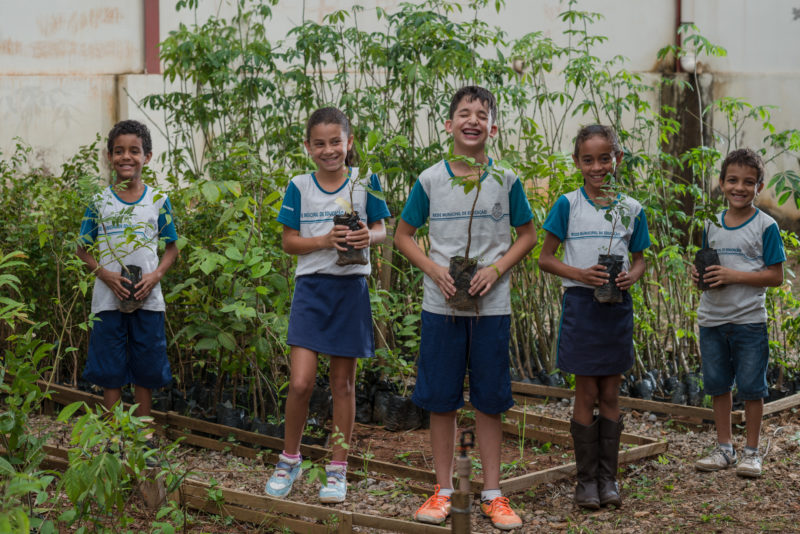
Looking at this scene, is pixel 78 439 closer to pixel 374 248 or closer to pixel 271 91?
pixel 374 248

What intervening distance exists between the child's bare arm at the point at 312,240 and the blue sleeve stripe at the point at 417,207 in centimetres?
27

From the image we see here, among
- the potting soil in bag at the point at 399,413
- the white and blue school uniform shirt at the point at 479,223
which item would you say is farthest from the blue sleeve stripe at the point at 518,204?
the potting soil in bag at the point at 399,413

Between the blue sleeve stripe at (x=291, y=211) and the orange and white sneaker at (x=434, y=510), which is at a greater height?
the blue sleeve stripe at (x=291, y=211)

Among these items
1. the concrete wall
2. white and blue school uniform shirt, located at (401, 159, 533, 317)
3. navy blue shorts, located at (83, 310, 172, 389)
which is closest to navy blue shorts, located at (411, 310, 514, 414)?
white and blue school uniform shirt, located at (401, 159, 533, 317)

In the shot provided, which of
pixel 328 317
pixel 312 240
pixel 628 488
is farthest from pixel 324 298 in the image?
pixel 628 488

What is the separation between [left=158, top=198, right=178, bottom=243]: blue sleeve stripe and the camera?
4.16 meters

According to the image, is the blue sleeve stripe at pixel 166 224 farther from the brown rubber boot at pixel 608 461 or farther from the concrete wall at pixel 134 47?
the concrete wall at pixel 134 47

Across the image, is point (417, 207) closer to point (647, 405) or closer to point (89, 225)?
point (89, 225)

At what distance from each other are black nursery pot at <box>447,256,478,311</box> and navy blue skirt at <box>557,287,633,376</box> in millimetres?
535

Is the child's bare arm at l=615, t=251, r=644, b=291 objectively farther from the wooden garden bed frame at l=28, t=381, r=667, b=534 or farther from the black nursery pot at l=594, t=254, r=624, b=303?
the wooden garden bed frame at l=28, t=381, r=667, b=534

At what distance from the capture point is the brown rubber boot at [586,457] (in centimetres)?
362

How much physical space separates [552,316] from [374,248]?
139 centimetres

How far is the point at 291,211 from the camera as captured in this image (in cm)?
369

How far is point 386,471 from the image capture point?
13.1 feet
